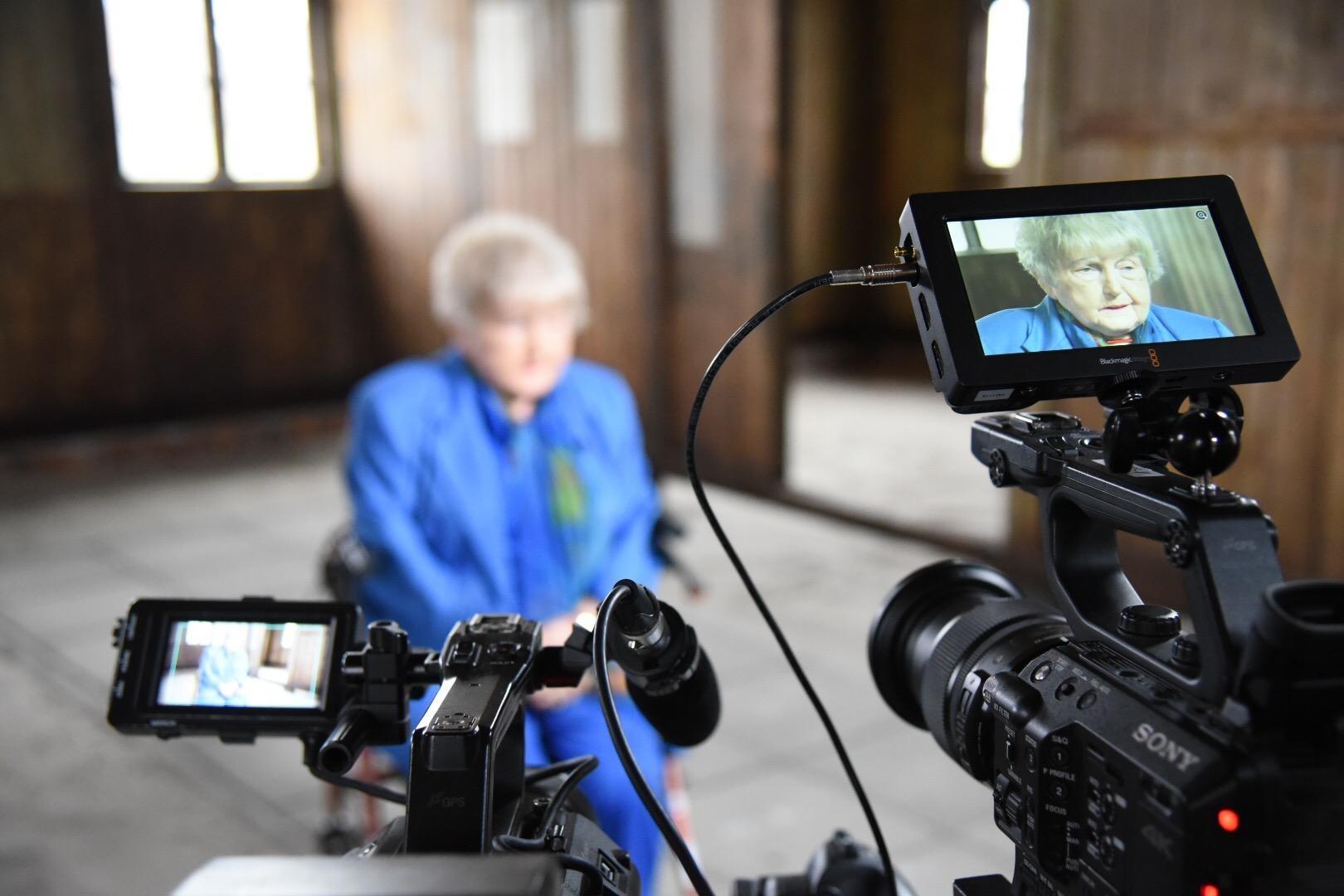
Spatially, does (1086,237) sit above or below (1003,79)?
below

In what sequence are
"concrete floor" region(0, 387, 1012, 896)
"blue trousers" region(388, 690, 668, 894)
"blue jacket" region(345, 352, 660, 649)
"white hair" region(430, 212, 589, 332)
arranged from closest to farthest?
"blue trousers" region(388, 690, 668, 894), "blue jacket" region(345, 352, 660, 649), "white hair" region(430, 212, 589, 332), "concrete floor" region(0, 387, 1012, 896)

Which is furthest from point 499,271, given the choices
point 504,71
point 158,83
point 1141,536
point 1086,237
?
point 158,83

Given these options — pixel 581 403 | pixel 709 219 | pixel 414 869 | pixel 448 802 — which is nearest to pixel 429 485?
pixel 581 403

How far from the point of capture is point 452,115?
6.64m

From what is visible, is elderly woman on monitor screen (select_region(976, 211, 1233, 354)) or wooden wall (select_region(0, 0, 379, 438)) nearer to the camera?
elderly woman on monitor screen (select_region(976, 211, 1233, 354))

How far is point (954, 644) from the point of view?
3.24 feet

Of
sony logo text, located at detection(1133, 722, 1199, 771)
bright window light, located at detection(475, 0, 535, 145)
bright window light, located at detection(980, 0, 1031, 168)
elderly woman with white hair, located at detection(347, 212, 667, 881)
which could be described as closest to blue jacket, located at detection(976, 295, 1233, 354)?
sony logo text, located at detection(1133, 722, 1199, 771)

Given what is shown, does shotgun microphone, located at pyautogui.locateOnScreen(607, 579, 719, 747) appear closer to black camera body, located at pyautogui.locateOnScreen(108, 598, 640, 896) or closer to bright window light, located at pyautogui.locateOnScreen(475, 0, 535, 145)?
black camera body, located at pyautogui.locateOnScreen(108, 598, 640, 896)

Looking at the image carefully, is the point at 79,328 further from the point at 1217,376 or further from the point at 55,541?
the point at 1217,376

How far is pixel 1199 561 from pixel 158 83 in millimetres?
6741

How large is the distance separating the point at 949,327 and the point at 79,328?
257 inches

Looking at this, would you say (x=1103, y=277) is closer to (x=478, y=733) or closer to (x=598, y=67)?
(x=478, y=733)

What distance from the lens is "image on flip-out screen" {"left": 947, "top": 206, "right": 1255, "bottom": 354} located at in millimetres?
859

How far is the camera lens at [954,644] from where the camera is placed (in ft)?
3.02
